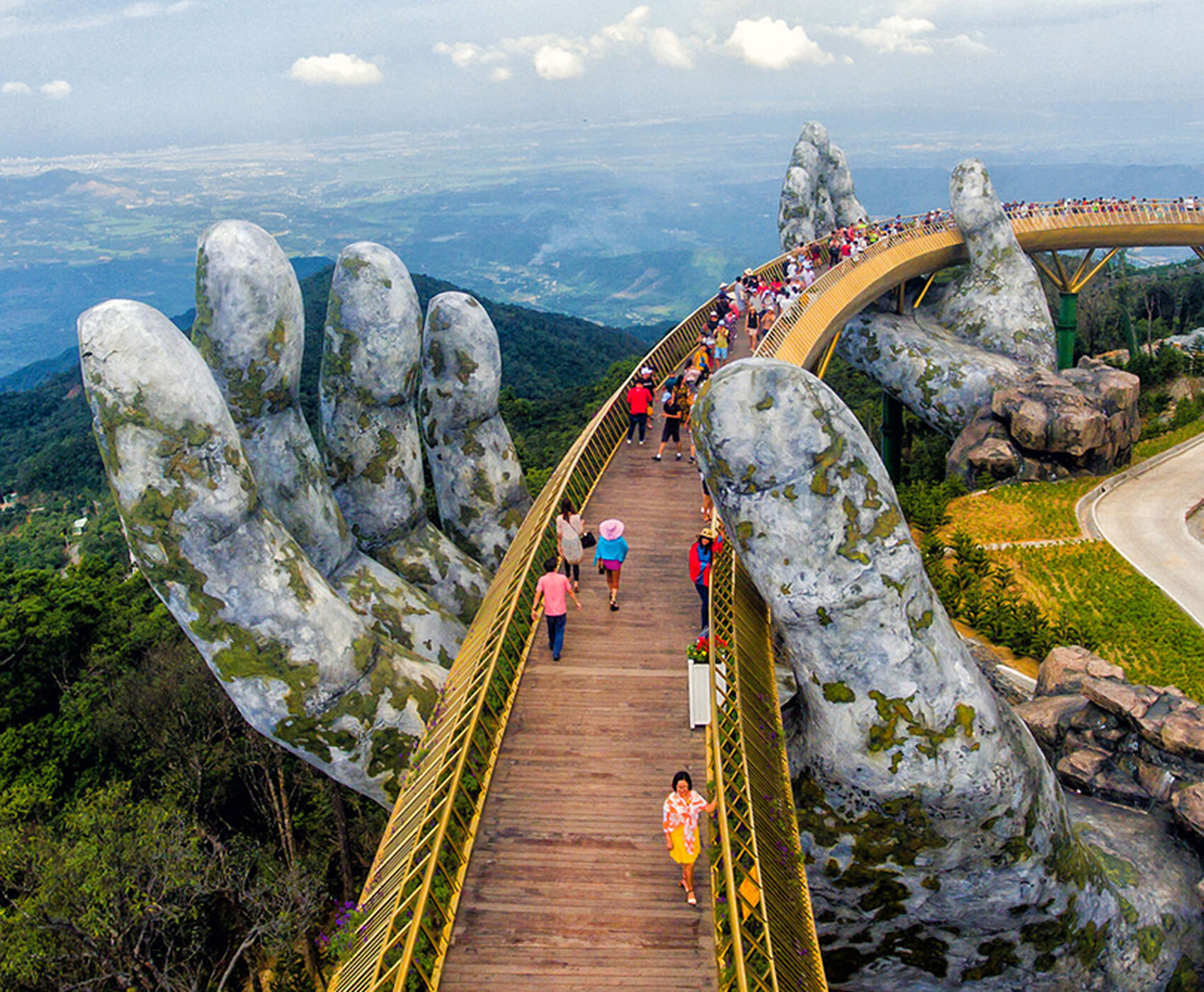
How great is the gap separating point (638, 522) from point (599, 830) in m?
7.33

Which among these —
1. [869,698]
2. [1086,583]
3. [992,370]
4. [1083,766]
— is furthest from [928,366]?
[869,698]

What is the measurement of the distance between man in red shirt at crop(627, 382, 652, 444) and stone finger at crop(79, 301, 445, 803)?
7794 mm

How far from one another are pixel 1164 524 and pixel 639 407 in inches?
676

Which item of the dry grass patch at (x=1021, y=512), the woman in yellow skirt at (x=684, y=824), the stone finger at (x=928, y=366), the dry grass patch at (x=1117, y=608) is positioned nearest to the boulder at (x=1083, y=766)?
the dry grass patch at (x=1117, y=608)

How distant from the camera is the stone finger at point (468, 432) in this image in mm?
19969

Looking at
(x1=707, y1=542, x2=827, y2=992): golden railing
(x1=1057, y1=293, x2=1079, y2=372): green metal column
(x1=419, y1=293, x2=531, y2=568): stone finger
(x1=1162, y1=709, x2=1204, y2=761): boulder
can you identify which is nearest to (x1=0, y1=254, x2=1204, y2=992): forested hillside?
(x1=707, y1=542, x2=827, y2=992): golden railing

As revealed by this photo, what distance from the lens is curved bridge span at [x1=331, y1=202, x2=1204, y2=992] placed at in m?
8.85

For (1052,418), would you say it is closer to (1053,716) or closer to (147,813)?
(1053,716)

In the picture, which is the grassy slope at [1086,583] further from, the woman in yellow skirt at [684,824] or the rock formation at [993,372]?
the woman in yellow skirt at [684,824]

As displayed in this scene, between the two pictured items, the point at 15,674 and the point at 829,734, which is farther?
the point at 15,674

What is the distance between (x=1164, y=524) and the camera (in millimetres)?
27672

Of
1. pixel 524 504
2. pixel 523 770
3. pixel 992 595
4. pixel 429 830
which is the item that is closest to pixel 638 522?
→ pixel 524 504

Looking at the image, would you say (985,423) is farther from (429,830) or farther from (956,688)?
(429,830)

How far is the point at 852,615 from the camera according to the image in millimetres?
12094
